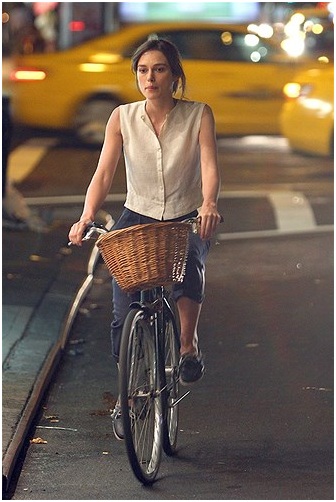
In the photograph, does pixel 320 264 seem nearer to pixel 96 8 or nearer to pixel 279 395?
pixel 279 395

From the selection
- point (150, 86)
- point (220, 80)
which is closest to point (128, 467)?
point (150, 86)

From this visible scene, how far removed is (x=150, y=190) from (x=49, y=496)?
4.19 feet

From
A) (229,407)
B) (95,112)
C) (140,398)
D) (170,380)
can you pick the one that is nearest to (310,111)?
(95,112)

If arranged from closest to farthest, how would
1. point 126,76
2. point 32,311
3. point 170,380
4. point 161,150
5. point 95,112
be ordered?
point 161,150 → point 170,380 → point 126,76 → point 32,311 → point 95,112

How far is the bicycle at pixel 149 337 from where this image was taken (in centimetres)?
521

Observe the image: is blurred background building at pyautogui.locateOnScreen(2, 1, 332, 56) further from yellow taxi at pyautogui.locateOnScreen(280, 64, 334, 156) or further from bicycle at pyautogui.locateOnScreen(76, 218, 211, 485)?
bicycle at pyautogui.locateOnScreen(76, 218, 211, 485)

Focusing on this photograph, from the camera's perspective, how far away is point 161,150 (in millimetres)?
5324

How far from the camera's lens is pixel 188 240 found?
5.36 m

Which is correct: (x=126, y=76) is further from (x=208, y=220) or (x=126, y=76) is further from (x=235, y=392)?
(x=208, y=220)

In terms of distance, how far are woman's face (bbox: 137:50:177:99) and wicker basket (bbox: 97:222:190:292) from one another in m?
0.50

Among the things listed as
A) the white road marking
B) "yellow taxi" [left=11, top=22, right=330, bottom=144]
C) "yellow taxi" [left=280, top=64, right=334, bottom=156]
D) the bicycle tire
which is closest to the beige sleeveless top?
the bicycle tire

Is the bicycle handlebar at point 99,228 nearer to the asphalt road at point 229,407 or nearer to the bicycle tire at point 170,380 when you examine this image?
the bicycle tire at point 170,380

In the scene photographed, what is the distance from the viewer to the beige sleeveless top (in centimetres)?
533

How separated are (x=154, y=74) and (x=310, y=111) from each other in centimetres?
802
